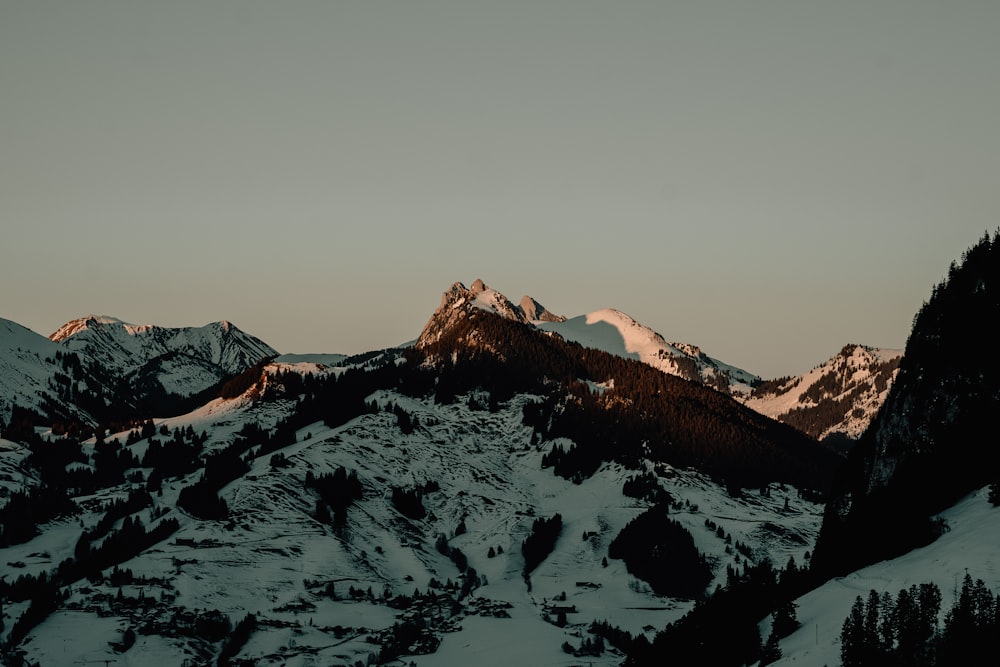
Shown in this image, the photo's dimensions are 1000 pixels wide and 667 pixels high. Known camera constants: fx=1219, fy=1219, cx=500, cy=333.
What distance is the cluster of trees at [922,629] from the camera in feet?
458

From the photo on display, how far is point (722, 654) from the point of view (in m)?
194

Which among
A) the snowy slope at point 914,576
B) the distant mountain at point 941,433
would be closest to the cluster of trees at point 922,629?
the snowy slope at point 914,576

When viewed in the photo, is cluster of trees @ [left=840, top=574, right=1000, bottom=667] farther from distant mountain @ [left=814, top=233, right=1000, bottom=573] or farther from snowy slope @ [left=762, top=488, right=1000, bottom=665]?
distant mountain @ [left=814, top=233, right=1000, bottom=573]

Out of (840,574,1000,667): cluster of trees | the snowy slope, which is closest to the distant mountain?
the snowy slope

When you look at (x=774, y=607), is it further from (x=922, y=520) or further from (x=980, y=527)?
(x=980, y=527)

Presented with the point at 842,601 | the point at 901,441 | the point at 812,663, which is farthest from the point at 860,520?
the point at 812,663

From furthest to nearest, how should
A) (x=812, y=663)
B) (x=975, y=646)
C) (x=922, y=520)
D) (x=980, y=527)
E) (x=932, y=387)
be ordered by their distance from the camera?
(x=932, y=387) < (x=922, y=520) < (x=980, y=527) < (x=812, y=663) < (x=975, y=646)

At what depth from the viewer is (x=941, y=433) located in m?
190

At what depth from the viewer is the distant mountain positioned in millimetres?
182000

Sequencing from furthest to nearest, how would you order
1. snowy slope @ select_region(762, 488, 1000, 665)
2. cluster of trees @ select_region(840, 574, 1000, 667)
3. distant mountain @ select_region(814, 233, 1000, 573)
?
distant mountain @ select_region(814, 233, 1000, 573)
snowy slope @ select_region(762, 488, 1000, 665)
cluster of trees @ select_region(840, 574, 1000, 667)

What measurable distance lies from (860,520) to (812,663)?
2010 inches

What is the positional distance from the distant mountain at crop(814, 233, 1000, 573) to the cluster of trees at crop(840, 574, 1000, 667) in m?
24.1

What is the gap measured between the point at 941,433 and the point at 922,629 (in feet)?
166

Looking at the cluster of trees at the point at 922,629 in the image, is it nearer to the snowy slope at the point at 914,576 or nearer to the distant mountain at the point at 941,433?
the snowy slope at the point at 914,576
